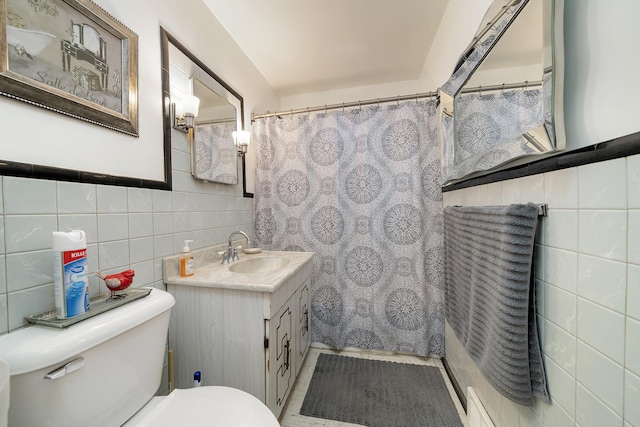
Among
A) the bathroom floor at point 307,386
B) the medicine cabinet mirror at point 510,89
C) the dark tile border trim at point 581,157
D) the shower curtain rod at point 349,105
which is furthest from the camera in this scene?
the shower curtain rod at point 349,105

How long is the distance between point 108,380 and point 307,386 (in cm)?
118

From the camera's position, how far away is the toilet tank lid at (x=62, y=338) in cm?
51

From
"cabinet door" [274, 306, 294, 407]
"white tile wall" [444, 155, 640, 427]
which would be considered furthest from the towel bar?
"cabinet door" [274, 306, 294, 407]

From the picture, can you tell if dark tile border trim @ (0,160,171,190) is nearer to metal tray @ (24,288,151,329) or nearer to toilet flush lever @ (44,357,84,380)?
metal tray @ (24,288,151,329)

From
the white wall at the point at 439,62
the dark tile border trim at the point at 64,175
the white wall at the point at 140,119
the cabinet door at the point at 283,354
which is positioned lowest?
the cabinet door at the point at 283,354

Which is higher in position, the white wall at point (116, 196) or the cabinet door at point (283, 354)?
the white wall at point (116, 196)

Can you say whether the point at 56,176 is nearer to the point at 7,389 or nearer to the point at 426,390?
the point at 7,389

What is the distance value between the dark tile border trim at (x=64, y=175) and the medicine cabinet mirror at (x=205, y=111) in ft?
1.01

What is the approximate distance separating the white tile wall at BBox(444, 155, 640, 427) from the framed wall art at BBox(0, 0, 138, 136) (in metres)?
1.49

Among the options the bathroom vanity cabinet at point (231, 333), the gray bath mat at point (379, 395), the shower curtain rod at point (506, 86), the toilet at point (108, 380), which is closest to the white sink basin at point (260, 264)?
the bathroom vanity cabinet at point (231, 333)

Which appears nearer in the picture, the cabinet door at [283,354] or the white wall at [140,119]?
the white wall at [140,119]

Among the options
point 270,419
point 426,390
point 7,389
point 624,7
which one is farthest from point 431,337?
point 7,389

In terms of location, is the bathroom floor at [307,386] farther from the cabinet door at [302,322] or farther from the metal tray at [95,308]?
the metal tray at [95,308]

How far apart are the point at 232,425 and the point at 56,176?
3.07 feet
